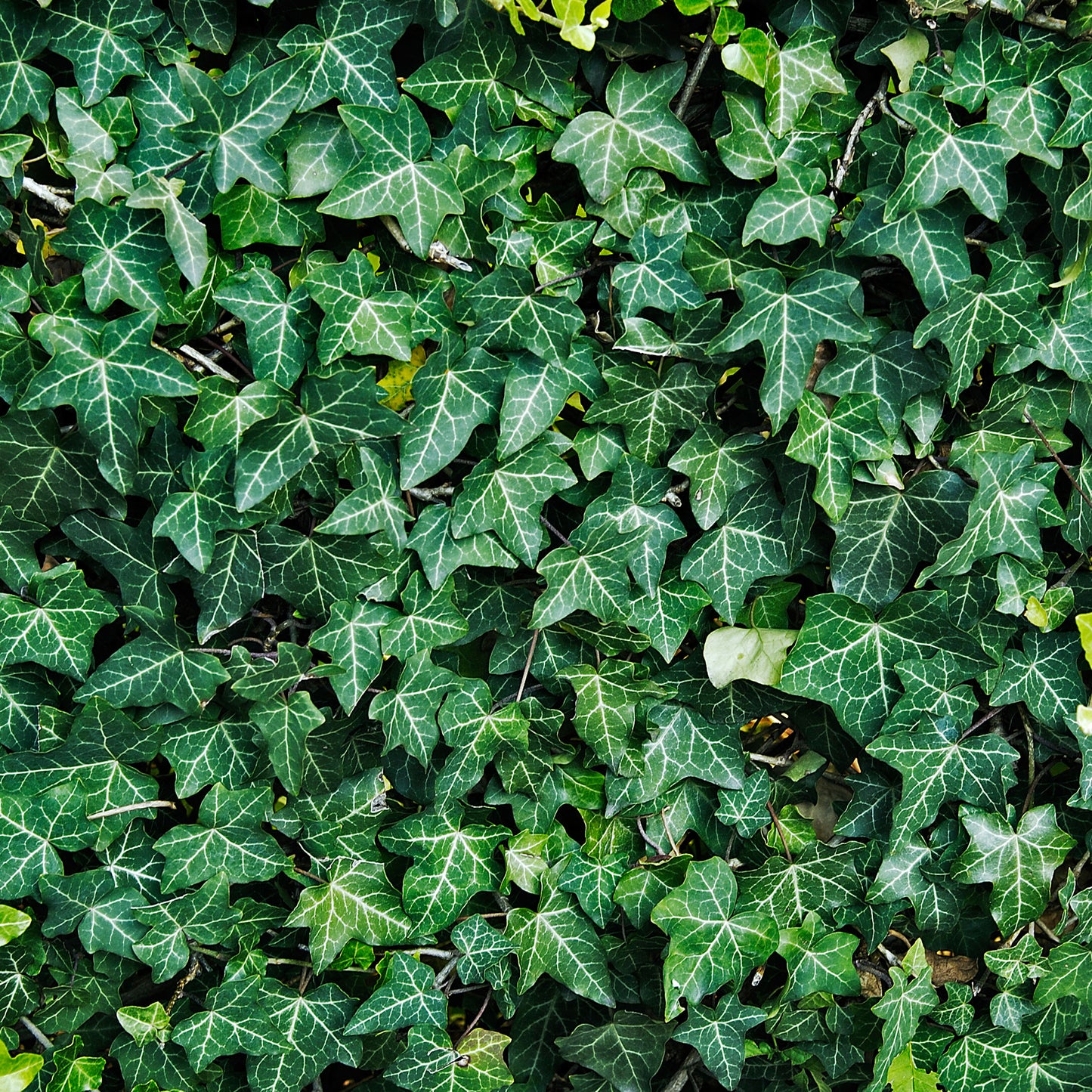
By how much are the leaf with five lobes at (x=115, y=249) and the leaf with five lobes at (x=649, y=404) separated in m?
0.81

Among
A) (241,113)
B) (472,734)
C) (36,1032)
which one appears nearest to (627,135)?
(241,113)

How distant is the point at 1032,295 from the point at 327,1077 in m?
2.32

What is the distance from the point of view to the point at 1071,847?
1.99m

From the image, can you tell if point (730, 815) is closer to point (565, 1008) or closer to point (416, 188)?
point (565, 1008)

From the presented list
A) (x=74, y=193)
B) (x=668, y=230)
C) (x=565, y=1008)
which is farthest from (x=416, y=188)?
(x=565, y=1008)

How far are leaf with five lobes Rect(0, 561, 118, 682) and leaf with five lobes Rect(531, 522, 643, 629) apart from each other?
2.70 ft

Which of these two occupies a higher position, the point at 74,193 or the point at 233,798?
the point at 74,193

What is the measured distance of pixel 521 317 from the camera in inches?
64.9

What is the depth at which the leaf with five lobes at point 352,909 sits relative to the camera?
182cm

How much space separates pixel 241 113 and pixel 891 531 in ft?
4.66

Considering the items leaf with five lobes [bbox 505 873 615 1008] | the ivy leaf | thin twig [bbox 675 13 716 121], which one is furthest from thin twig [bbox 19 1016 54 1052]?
thin twig [bbox 675 13 716 121]

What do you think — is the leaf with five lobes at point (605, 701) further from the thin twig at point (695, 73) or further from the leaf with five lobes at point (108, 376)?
the thin twig at point (695, 73)

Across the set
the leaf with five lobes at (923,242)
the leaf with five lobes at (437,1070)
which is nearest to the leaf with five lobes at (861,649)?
the leaf with five lobes at (923,242)

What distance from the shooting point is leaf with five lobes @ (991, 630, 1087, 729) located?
1.93 m
